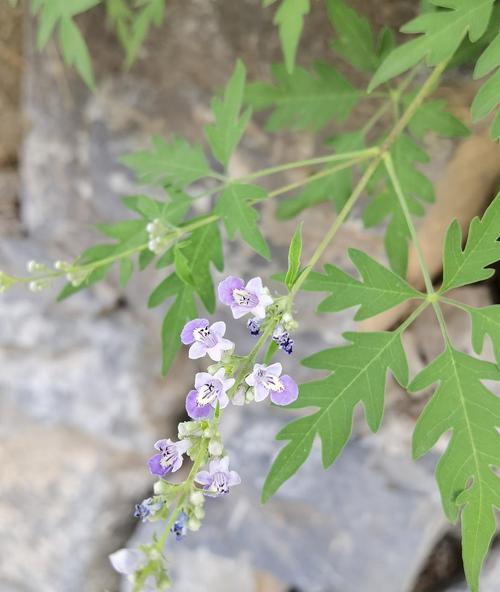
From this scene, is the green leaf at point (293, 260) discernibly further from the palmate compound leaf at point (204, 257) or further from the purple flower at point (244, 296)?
the palmate compound leaf at point (204, 257)

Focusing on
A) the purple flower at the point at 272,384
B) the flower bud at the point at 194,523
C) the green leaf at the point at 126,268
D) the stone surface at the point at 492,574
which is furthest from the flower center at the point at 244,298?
the stone surface at the point at 492,574

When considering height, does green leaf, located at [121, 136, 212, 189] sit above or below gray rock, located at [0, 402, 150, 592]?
above

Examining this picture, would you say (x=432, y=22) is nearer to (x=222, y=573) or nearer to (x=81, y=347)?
(x=81, y=347)

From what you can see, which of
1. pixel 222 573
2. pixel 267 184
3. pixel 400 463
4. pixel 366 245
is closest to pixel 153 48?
pixel 267 184

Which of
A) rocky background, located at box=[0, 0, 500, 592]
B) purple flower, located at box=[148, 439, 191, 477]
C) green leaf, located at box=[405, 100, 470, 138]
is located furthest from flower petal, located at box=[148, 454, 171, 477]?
rocky background, located at box=[0, 0, 500, 592]

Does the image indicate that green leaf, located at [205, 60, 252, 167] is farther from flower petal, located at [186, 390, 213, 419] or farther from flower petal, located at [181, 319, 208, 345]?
flower petal, located at [186, 390, 213, 419]

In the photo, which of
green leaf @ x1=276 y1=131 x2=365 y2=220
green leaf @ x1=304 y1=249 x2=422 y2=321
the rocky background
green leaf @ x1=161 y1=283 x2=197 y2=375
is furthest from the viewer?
the rocky background
